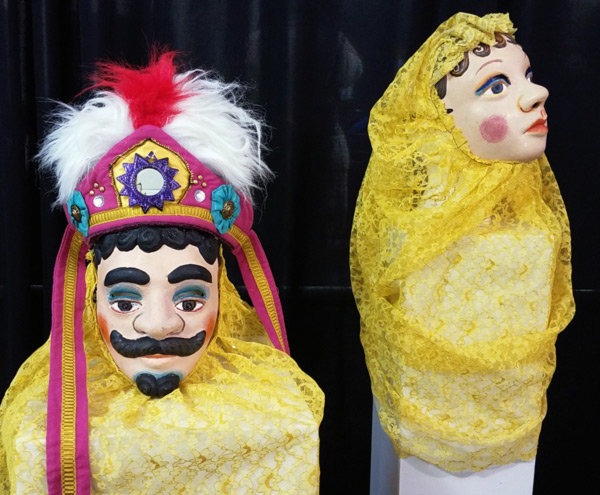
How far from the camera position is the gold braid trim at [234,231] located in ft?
3.85

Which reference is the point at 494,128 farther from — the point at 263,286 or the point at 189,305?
the point at 189,305

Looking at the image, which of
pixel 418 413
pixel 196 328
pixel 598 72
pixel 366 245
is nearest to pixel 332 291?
pixel 366 245

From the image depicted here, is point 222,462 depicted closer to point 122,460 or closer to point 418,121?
point 122,460

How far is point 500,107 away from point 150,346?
0.84 m

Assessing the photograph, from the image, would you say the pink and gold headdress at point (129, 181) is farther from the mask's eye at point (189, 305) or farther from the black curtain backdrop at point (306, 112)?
the black curtain backdrop at point (306, 112)

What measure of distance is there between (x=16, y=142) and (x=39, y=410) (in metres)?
0.90

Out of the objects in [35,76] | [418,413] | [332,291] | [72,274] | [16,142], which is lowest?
[418,413]

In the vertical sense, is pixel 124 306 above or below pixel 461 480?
above

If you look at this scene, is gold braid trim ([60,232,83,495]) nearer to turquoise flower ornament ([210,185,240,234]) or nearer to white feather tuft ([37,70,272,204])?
white feather tuft ([37,70,272,204])

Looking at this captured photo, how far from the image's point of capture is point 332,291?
6.71 ft

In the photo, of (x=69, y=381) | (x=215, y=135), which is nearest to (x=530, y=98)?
(x=215, y=135)

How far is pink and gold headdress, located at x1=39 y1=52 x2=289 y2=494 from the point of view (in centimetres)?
114

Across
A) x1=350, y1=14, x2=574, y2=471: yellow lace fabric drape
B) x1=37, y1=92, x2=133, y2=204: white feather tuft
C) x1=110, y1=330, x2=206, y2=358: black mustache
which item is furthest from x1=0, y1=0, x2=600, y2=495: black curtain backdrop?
x1=110, y1=330, x2=206, y2=358: black mustache

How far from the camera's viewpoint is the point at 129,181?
117 cm
